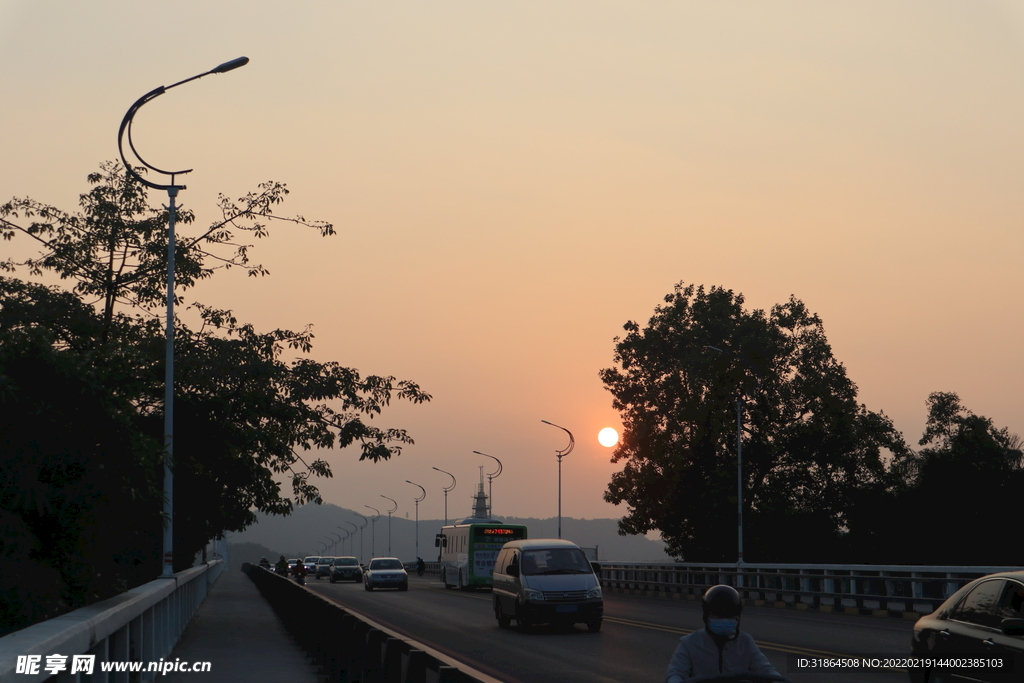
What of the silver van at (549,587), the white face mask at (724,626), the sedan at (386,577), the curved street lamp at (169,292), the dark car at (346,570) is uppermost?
the curved street lamp at (169,292)

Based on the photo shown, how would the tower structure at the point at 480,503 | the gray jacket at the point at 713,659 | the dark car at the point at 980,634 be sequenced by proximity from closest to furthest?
1. the gray jacket at the point at 713,659
2. the dark car at the point at 980,634
3. the tower structure at the point at 480,503

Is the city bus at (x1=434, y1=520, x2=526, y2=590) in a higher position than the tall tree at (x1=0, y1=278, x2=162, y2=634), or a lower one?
lower

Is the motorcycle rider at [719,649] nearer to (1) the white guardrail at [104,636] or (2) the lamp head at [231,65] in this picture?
(1) the white guardrail at [104,636]

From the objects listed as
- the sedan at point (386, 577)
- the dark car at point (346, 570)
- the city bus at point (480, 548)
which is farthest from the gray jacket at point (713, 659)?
the dark car at point (346, 570)

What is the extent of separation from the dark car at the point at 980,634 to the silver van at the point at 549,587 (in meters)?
13.2

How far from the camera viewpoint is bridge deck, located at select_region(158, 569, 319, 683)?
14.9 metres

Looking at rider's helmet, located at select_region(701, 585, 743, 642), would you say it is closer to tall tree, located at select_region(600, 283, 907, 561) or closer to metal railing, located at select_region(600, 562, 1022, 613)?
metal railing, located at select_region(600, 562, 1022, 613)

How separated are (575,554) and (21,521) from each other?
1620 cm

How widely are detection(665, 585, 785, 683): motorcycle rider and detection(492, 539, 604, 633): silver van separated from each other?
17208mm

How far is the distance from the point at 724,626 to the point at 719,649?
0.31 metres

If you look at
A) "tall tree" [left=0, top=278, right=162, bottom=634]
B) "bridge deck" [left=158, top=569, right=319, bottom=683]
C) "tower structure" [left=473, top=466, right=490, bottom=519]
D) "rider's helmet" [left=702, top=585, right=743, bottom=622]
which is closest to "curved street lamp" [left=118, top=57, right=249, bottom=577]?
"bridge deck" [left=158, top=569, right=319, bottom=683]

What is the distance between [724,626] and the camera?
6.22 m

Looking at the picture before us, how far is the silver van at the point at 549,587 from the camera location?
76.9 ft

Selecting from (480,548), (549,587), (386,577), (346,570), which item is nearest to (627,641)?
(549,587)
